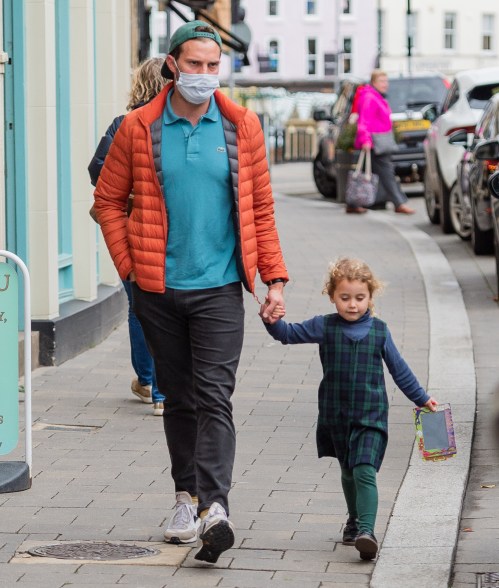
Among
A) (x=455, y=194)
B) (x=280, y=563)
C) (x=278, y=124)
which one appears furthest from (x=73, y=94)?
(x=278, y=124)

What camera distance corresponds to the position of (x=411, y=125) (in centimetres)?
2545

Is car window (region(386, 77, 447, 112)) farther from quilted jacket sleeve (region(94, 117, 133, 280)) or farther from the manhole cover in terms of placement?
the manhole cover

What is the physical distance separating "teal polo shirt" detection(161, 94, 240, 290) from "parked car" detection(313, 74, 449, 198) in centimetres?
1789

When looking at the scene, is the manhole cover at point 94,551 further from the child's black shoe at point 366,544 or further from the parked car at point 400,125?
the parked car at point 400,125

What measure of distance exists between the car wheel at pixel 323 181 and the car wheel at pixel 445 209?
7.37 m

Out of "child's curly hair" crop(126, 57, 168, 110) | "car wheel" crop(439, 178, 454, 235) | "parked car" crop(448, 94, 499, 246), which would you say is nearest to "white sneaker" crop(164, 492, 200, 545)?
"child's curly hair" crop(126, 57, 168, 110)

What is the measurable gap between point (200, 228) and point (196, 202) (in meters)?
0.09

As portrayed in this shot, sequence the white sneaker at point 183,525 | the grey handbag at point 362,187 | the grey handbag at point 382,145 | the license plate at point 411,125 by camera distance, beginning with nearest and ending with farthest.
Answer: the white sneaker at point 183,525 < the grey handbag at point 382,145 < the grey handbag at point 362,187 < the license plate at point 411,125

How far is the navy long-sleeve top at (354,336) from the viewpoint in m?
5.84

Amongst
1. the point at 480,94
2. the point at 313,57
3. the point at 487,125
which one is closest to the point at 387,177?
the point at 480,94

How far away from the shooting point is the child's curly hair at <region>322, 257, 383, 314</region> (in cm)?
581

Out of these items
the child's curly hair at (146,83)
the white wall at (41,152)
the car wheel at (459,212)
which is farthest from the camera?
the car wheel at (459,212)

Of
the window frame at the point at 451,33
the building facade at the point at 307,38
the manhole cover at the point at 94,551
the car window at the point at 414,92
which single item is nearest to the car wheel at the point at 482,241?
the car window at the point at 414,92

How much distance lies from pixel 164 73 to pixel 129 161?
347 millimetres
